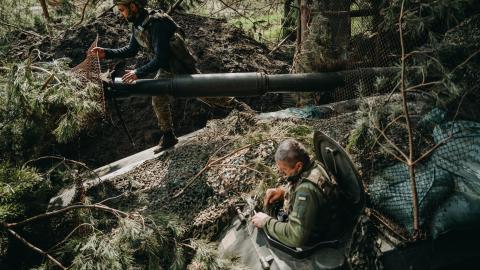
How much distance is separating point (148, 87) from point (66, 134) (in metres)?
1.07

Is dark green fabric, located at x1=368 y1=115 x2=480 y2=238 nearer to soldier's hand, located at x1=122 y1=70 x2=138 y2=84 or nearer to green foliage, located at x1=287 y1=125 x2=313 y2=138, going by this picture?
green foliage, located at x1=287 y1=125 x2=313 y2=138

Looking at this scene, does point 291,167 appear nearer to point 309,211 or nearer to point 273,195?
point 309,211

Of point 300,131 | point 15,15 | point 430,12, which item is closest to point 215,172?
point 300,131

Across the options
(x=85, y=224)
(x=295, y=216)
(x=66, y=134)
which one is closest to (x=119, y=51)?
(x=66, y=134)

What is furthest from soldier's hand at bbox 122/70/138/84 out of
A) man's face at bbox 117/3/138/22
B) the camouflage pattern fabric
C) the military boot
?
the military boot

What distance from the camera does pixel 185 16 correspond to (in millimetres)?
8062

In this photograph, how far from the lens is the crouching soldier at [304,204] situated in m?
2.84

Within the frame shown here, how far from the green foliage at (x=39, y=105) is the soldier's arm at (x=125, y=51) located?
2.20 ft

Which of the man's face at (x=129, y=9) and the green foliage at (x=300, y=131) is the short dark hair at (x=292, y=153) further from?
the man's face at (x=129, y=9)

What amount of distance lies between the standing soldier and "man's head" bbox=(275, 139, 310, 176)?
217 centimetres

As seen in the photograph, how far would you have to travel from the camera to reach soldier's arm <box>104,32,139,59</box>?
499cm

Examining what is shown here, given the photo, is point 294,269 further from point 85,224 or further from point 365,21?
point 365,21

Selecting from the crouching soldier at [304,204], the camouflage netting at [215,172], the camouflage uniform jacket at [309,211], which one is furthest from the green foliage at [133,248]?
the camouflage uniform jacket at [309,211]

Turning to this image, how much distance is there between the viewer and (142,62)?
7125mm
